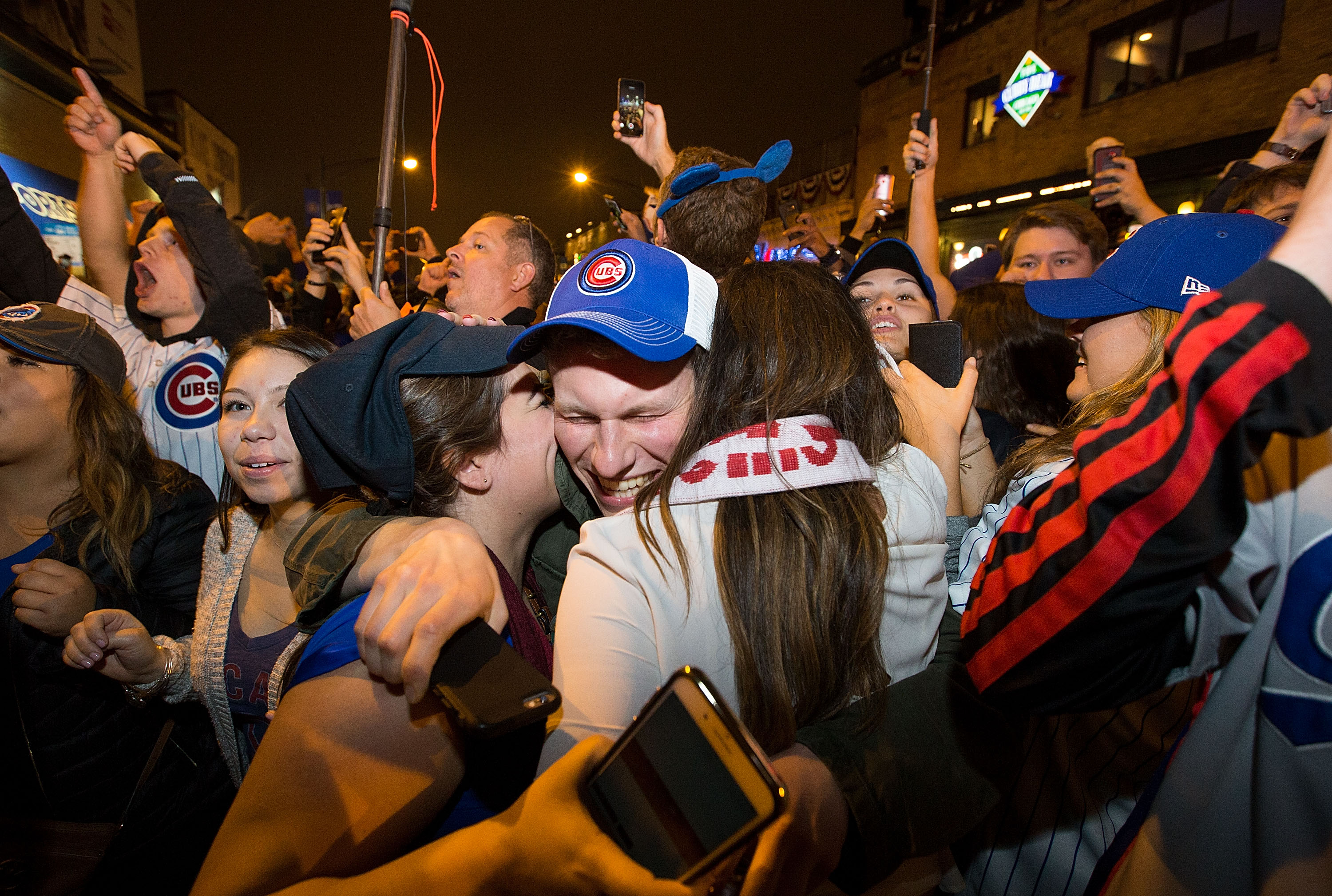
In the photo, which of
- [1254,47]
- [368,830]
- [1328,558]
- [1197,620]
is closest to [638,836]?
[368,830]

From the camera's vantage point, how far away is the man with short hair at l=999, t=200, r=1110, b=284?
369 cm

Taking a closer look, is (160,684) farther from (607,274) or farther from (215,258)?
(215,258)

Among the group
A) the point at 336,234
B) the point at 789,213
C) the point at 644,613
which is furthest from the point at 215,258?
the point at 789,213

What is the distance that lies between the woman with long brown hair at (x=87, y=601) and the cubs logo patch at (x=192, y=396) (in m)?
0.52

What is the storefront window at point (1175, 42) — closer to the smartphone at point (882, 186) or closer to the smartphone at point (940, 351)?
the smartphone at point (882, 186)

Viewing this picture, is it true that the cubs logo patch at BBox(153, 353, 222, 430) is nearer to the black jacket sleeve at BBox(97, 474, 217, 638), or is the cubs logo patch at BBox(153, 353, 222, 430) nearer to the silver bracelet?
the black jacket sleeve at BBox(97, 474, 217, 638)

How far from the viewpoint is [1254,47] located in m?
10.5

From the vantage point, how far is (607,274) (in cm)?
155

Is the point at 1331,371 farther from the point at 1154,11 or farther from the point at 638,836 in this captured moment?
the point at 1154,11

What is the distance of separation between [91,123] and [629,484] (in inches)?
167

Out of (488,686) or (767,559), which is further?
(767,559)

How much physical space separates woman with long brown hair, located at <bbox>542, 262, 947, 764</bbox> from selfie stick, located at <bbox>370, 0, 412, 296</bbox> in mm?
1861

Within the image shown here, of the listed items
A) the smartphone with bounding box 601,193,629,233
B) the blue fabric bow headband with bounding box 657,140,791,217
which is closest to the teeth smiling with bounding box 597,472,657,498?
the blue fabric bow headband with bounding box 657,140,791,217

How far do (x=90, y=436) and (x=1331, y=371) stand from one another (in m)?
3.66
